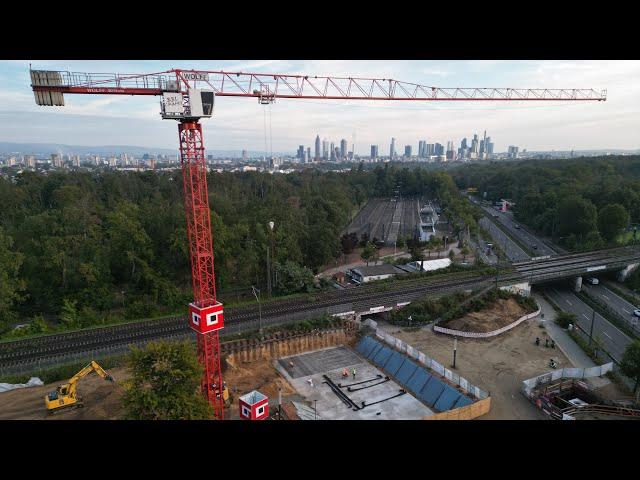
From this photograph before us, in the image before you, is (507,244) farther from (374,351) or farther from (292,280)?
(374,351)

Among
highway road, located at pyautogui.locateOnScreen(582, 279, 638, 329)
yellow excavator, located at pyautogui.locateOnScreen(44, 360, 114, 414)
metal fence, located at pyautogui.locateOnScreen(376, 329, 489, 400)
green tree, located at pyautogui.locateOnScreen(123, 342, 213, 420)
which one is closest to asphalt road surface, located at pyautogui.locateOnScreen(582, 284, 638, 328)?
highway road, located at pyautogui.locateOnScreen(582, 279, 638, 329)

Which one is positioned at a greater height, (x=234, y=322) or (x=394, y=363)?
(x=234, y=322)

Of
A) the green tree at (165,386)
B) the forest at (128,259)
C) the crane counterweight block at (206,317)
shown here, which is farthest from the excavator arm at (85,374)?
the forest at (128,259)

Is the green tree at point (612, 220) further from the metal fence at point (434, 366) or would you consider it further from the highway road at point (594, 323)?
the metal fence at point (434, 366)

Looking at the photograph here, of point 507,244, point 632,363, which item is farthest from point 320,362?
point 507,244

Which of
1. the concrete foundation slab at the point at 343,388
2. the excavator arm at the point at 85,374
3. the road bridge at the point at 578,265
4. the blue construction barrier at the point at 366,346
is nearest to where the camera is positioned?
the excavator arm at the point at 85,374

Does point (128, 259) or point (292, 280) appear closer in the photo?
point (128, 259)

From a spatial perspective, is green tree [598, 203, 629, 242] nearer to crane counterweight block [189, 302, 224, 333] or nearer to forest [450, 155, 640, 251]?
A: forest [450, 155, 640, 251]
